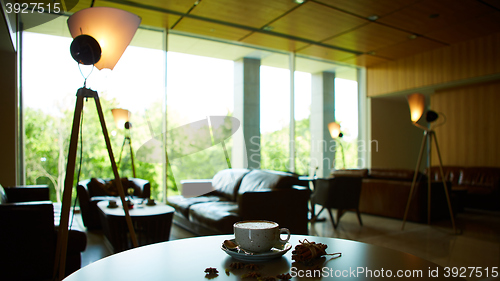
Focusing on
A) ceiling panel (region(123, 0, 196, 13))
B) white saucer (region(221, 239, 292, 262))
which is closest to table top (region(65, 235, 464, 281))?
white saucer (region(221, 239, 292, 262))

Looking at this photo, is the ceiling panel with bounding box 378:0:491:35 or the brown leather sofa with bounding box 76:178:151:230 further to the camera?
the ceiling panel with bounding box 378:0:491:35

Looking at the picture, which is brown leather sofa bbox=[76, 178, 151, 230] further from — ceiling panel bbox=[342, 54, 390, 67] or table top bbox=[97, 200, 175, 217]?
ceiling panel bbox=[342, 54, 390, 67]

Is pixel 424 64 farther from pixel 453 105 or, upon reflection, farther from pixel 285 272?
pixel 285 272

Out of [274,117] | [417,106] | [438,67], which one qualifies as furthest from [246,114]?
[438,67]

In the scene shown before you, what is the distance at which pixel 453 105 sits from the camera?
714cm

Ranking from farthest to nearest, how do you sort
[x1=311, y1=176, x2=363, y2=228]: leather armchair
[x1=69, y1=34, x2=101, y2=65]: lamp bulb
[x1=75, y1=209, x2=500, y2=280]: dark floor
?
[x1=311, y1=176, x2=363, y2=228]: leather armchair, [x1=75, y1=209, x2=500, y2=280]: dark floor, [x1=69, y1=34, x2=101, y2=65]: lamp bulb

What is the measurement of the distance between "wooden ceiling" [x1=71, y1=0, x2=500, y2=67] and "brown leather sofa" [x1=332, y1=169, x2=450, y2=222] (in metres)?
2.29

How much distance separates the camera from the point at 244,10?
183 inches

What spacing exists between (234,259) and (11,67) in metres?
4.74

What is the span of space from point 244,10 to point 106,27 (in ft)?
10.6

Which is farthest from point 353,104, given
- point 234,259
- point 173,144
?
point 234,259

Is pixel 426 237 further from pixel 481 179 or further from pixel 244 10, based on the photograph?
pixel 244 10

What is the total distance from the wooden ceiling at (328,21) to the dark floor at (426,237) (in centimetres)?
293

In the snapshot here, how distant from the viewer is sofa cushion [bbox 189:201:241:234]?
119 inches
